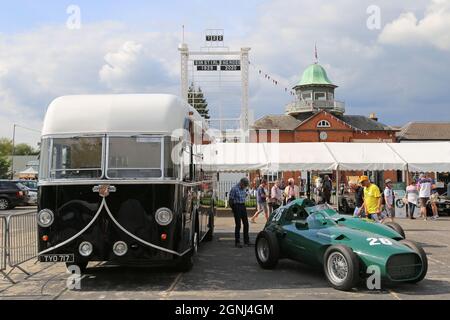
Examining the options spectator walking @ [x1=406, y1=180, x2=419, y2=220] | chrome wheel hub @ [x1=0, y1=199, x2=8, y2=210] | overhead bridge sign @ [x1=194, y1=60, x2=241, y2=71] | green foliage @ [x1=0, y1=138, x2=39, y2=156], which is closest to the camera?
spectator walking @ [x1=406, y1=180, x2=419, y2=220]

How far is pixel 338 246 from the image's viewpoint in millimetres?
7469

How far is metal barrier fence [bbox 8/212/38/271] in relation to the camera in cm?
895

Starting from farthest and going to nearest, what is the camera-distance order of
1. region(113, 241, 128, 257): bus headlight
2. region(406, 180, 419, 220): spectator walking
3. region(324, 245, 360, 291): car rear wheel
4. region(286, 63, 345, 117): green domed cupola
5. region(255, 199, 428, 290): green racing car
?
1. region(286, 63, 345, 117): green domed cupola
2. region(406, 180, 419, 220): spectator walking
3. region(113, 241, 128, 257): bus headlight
4. region(255, 199, 428, 290): green racing car
5. region(324, 245, 360, 291): car rear wheel

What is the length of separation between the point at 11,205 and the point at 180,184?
22434 millimetres

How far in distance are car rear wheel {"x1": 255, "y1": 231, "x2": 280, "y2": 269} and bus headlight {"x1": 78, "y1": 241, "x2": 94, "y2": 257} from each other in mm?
3430

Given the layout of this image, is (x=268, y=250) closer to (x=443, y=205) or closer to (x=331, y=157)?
(x=331, y=157)

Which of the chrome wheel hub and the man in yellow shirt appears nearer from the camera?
the man in yellow shirt

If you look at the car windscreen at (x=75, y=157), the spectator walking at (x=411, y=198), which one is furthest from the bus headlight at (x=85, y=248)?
the spectator walking at (x=411, y=198)

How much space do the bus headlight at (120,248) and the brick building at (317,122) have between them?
153 feet

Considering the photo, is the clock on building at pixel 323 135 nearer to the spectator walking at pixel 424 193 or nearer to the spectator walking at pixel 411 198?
the spectator walking at pixel 411 198

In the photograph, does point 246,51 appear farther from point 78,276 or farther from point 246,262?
point 78,276

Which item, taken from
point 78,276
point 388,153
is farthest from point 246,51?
point 78,276

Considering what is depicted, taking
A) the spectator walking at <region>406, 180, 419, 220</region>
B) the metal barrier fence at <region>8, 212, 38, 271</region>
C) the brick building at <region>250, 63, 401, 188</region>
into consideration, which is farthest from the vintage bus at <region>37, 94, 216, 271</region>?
the brick building at <region>250, 63, 401, 188</region>

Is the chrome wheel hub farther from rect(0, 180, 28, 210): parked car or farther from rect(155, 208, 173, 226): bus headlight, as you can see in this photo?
rect(155, 208, 173, 226): bus headlight
